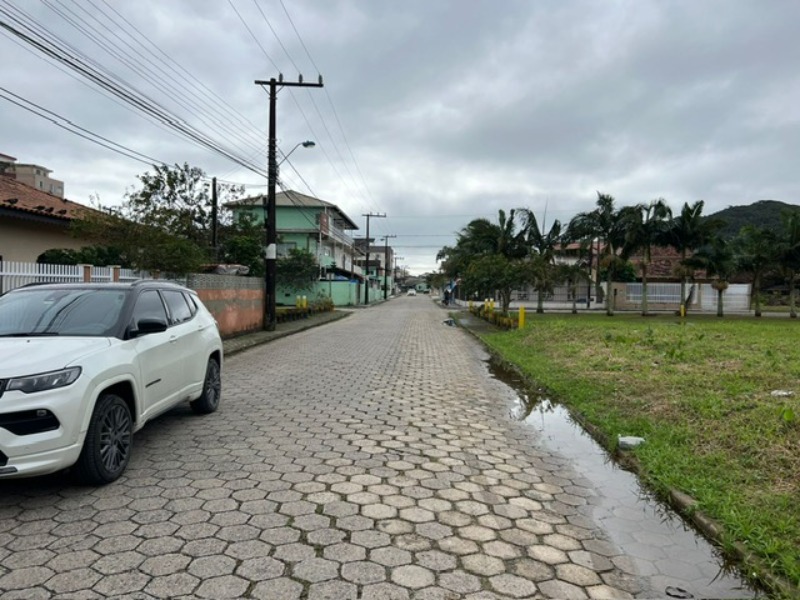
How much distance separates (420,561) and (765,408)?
523 centimetres

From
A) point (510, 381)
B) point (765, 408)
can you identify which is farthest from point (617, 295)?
point (765, 408)

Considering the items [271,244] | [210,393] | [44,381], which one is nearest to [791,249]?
[271,244]

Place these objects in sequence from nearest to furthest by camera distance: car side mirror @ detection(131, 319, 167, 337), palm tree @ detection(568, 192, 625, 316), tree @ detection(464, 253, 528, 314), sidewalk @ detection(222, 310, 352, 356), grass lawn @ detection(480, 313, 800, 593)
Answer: grass lawn @ detection(480, 313, 800, 593) → car side mirror @ detection(131, 319, 167, 337) → sidewalk @ detection(222, 310, 352, 356) → tree @ detection(464, 253, 528, 314) → palm tree @ detection(568, 192, 625, 316)

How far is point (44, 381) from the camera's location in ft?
12.7

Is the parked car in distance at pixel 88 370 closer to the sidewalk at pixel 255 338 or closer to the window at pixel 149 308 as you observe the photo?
the window at pixel 149 308

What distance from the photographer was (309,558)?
3348mm

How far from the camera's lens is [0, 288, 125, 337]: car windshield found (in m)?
4.87

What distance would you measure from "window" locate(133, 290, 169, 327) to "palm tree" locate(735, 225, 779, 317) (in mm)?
36952

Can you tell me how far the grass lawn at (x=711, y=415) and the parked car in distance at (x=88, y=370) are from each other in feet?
15.4

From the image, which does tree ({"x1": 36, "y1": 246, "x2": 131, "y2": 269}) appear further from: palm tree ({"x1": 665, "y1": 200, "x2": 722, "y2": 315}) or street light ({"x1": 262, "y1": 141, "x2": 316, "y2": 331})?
palm tree ({"x1": 665, "y1": 200, "x2": 722, "y2": 315})

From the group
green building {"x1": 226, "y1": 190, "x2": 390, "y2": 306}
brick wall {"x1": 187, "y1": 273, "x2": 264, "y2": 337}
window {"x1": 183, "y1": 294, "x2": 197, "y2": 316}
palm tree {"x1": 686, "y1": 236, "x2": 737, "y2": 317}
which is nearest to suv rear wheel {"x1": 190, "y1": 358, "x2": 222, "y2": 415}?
window {"x1": 183, "y1": 294, "x2": 197, "y2": 316}

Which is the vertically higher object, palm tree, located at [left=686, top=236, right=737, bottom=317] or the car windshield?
palm tree, located at [left=686, top=236, right=737, bottom=317]

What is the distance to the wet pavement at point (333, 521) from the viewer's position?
310 centimetres

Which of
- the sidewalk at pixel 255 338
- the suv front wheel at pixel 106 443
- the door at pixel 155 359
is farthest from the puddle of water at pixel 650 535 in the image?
the sidewalk at pixel 255 338
